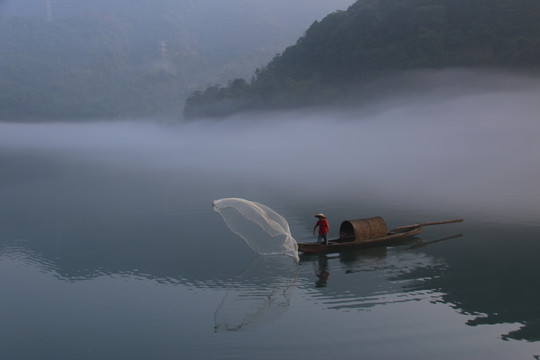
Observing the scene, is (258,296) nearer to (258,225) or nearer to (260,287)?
(260,287)

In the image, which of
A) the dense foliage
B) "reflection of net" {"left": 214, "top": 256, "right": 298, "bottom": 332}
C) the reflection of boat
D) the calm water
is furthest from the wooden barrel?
the dense foliage

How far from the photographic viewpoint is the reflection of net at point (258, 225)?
10.8m

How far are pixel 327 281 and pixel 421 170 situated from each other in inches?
800

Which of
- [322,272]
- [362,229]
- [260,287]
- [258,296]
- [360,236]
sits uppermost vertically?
[362,229]

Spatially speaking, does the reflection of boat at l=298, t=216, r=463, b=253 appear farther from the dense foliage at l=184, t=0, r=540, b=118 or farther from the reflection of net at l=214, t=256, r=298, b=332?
the dense foliage at l=184, t=0, r=540, b=118

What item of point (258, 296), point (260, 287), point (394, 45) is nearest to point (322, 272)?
point (260, 287)

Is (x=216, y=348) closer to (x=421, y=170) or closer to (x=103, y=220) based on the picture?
(x=103, y=220)

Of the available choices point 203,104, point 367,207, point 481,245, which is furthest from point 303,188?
point 203,104

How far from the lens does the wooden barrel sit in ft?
39.4

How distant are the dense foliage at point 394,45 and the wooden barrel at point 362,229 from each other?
41.2 meters

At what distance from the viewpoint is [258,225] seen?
1120 cm

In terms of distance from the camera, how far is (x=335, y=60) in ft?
197

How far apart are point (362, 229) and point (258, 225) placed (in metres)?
2.58

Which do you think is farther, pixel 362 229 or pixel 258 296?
pixel 362 229
